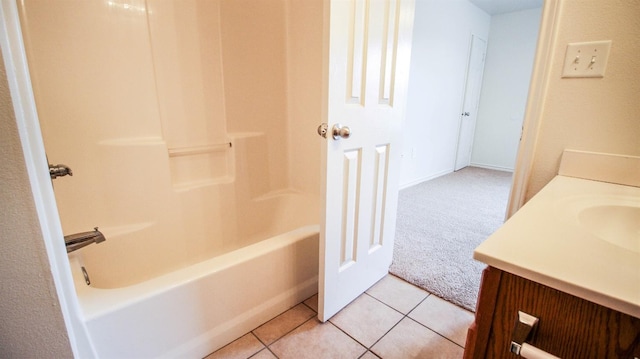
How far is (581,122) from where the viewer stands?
90 cm

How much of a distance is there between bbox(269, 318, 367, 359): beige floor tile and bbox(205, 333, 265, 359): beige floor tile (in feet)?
0.23

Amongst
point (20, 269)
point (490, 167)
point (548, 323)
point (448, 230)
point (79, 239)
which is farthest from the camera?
point (490, 167)

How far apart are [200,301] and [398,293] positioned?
1.04 metres

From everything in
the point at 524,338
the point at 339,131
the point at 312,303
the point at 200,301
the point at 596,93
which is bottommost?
the point at 312,303

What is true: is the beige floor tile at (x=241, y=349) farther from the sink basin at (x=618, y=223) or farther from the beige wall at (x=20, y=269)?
the sink basin at (x=618, y=223)

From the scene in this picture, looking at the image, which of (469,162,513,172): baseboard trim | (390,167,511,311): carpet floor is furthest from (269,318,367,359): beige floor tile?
(469,162,513,172): baseboard trim

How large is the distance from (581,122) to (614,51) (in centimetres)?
21

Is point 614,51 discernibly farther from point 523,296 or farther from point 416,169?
point 416,169

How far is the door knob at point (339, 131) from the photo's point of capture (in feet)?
3.63

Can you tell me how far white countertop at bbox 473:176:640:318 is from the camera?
37cm

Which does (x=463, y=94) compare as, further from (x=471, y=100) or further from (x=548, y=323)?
(x=548, y=323)

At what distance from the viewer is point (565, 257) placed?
0.44m

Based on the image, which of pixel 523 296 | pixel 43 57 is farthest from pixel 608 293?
pixel 43 57

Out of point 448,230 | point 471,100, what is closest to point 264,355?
point 448,230
